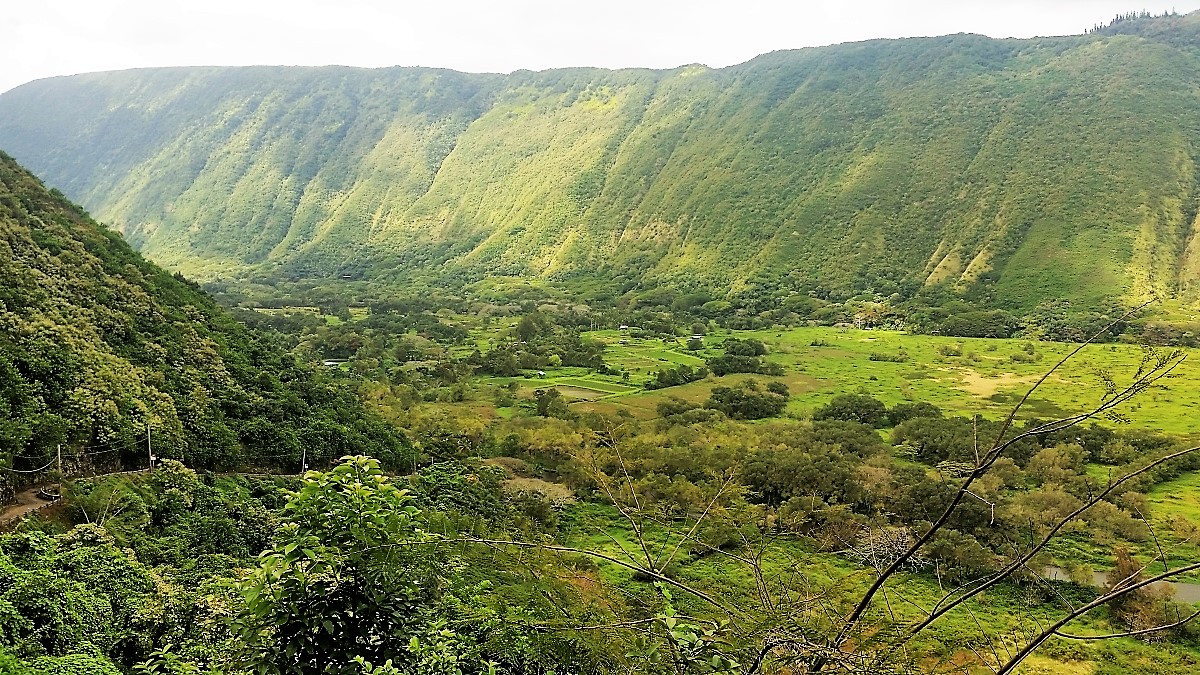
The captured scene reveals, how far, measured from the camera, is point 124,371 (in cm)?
2400

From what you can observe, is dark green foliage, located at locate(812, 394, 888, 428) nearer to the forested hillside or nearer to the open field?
the open field

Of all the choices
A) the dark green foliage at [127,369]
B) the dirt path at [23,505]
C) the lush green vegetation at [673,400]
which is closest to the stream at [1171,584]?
the lush green vegetation at [673,400]

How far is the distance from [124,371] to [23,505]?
6.84 m

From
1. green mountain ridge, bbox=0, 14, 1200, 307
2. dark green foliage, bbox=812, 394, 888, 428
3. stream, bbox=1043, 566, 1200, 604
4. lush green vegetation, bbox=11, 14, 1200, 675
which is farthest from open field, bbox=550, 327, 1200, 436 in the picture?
green mountain ridge, bbox=0, 14, 1200, 307

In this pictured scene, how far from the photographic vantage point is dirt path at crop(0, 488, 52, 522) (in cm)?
1706

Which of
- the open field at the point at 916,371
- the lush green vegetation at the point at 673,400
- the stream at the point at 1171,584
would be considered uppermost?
the lush green vegetation at the point at 673,400

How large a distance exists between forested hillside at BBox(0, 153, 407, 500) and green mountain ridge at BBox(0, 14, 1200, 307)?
95206mm

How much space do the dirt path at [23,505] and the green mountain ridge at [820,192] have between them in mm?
103931

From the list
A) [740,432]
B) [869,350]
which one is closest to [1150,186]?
[869,350]

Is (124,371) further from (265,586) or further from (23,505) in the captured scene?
(265,586)

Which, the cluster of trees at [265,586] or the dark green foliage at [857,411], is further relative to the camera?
the dark green foliage at [857,411]

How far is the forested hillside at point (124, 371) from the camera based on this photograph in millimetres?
21000

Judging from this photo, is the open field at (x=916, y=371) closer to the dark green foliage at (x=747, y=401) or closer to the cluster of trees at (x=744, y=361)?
the dark green foliage at (x=747, y=401)

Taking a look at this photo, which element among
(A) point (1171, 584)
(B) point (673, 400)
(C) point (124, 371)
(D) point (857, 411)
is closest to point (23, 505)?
(C) point (124, 371)
